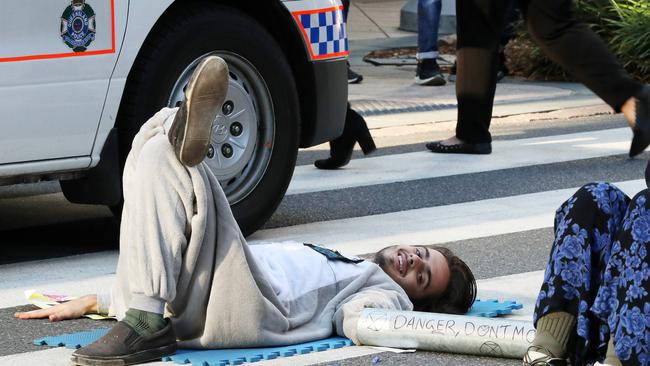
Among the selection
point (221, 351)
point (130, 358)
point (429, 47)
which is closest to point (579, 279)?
point (221, 351)

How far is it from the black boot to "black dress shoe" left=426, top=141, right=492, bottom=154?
592 mm

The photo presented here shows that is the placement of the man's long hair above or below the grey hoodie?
below

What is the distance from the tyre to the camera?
18.5 feet

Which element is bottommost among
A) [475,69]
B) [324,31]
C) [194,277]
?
[475,69]

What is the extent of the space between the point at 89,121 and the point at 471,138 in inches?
129

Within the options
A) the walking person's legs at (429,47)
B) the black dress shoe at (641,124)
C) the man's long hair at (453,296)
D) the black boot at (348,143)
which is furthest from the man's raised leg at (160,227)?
the walking person's legs at (429,47)

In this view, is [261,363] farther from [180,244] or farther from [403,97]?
[403,97]

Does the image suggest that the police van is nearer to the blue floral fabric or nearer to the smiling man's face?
the smiling man's face

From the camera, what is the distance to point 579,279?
150 inches

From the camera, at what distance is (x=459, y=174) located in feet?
24.9

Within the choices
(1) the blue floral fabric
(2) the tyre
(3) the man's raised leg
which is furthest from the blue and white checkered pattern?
(1) the blue floral fabric

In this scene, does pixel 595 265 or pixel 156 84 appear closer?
pixel 595 265

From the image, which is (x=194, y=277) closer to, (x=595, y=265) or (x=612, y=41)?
(x=595, y=265)

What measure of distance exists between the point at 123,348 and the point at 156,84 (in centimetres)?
176
